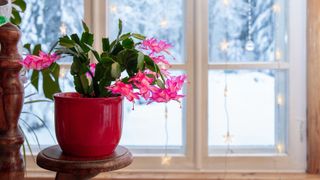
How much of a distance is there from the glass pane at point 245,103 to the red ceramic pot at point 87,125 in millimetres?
1232

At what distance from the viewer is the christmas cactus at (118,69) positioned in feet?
2.96

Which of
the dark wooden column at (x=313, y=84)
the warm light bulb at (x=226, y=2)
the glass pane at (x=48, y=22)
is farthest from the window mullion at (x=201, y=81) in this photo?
the glass pane at (x=48, y=22)

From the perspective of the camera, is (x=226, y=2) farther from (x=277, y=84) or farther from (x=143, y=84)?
(x=143, y=84)

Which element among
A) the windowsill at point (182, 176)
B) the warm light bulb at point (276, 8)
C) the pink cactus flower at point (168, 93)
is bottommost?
the windowsill at point (182, 176)

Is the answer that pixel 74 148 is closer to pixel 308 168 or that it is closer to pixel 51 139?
pixel 51 139

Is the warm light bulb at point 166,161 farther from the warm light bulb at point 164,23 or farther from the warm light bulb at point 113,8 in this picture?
the warm light bulb at point 113,8

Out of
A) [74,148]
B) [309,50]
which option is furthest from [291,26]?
[74,148]

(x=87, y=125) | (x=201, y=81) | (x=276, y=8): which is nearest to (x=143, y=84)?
(x=87, y=125)

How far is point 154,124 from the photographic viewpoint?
2.15 m

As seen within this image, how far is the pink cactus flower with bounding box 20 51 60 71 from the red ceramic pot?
0.10 metres

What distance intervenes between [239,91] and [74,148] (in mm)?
1353

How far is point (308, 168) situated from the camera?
80.2 inches

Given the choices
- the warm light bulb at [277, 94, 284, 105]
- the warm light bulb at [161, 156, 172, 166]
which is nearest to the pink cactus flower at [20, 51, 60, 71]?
the warm light bulb at [161, 156, 172, 166]

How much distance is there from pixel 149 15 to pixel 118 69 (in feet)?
4.11
